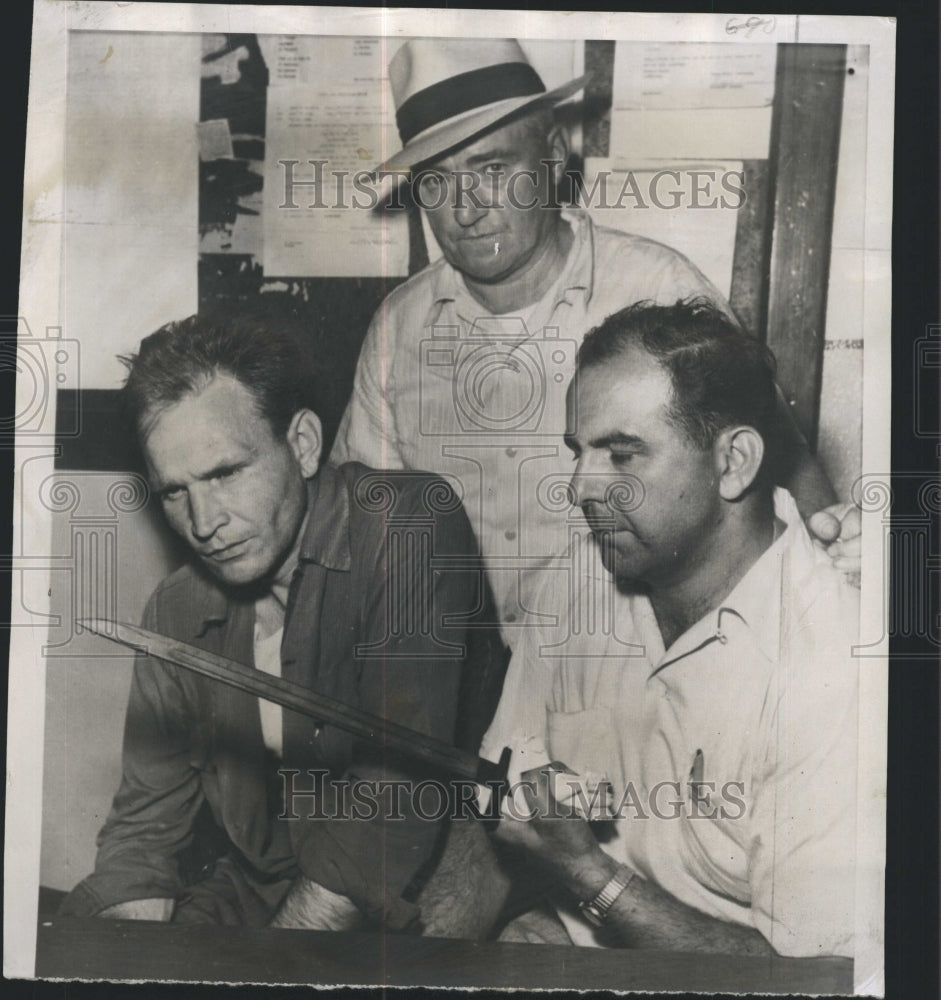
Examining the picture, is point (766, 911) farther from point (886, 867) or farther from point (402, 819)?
point (402, 819)

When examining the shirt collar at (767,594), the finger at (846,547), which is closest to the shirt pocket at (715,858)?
the shirt collar at (767,594)

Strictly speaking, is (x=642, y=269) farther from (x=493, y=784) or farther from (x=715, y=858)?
(x=715, y=858)

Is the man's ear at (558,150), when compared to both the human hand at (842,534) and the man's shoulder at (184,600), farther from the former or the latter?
the man's shoulder at (184,600)

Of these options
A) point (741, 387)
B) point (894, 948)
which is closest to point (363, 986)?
point (894, 948)

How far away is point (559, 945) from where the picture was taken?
250 centimetres

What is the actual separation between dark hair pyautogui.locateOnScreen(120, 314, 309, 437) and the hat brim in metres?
0.62

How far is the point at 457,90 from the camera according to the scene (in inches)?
97.7

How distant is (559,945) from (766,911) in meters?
0.56

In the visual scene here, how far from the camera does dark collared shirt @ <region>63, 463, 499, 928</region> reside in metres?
2.47

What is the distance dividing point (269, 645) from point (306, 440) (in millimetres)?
561

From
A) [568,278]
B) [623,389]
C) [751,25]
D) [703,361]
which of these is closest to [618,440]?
[623,389]

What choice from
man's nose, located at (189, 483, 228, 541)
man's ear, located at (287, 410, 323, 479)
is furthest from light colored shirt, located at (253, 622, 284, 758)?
man's ear, located at (287, 410, 323, 479)

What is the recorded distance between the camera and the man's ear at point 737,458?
248 cm

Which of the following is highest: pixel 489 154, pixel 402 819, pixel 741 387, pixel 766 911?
pixel 489 154
